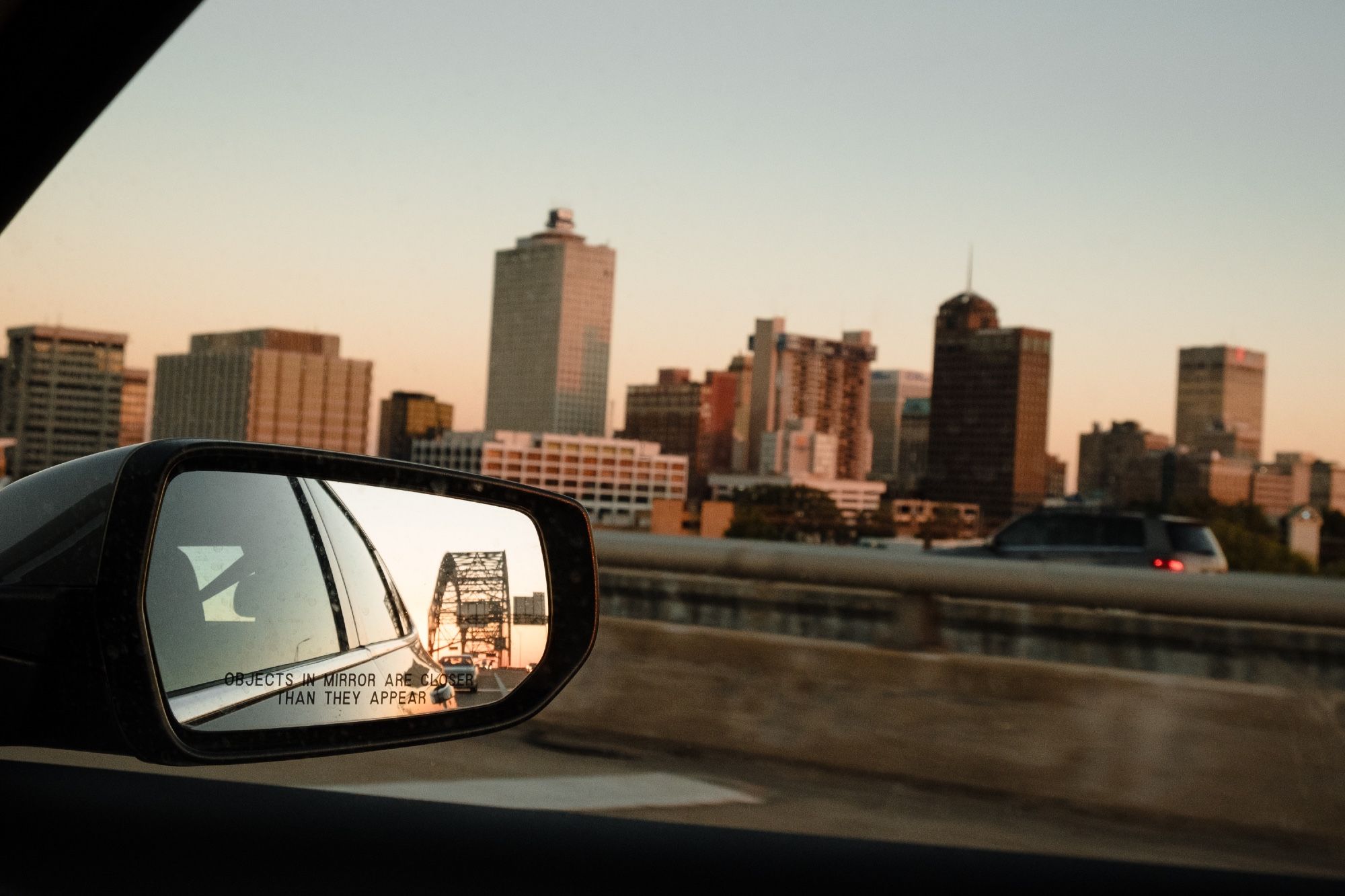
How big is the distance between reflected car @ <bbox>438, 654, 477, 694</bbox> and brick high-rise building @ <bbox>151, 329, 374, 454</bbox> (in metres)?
0.85

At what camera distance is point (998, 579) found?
5.29m

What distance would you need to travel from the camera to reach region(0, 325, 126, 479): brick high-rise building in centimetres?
262

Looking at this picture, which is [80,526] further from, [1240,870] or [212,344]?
[1240,870]

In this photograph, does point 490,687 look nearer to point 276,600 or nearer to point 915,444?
point 276,600

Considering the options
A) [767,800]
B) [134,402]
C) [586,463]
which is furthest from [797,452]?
[134,402]

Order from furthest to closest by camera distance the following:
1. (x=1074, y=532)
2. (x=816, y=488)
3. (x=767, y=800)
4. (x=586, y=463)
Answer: (x=816, y=488) → (x=1074, y=532) → (x=767, y=800) → (x=586, y=463)

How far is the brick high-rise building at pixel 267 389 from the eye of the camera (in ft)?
9.41

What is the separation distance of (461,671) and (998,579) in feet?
12.6

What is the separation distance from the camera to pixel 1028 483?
172 metres

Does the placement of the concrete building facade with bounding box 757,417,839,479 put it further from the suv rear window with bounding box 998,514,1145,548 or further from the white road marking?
the white road marking

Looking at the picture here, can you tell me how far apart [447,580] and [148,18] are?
147 centimetres

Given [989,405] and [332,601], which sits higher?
[989,405]

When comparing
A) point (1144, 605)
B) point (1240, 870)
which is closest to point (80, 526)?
point (1240, 870)

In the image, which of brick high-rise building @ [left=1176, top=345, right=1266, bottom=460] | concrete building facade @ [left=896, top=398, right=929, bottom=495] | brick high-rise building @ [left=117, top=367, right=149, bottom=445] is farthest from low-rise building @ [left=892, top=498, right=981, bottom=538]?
brick high-rise building @ [left=1176, top=345, right=1266, bottom=460]
